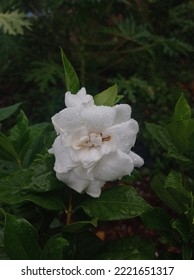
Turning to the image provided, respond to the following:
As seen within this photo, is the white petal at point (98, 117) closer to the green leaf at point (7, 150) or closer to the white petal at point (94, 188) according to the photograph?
the white petal at point (94, 188)

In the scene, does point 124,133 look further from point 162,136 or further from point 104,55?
point 104,55

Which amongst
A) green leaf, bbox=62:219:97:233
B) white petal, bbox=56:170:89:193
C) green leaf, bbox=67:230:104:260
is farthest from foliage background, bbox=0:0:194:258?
white petal, bbox=56:170:89:193

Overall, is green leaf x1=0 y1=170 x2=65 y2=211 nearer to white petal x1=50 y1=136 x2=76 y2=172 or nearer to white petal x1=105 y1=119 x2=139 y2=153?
white petal x1=50 y1=136 x2=76 y2=172

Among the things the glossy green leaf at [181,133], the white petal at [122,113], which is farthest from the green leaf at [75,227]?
the glossy green leaf at [181,133]

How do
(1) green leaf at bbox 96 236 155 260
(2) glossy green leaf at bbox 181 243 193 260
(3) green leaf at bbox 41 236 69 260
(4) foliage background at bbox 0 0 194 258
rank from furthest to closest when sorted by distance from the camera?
(4) foliage background at bbox 0 0 194 258
(2) glossy green leaf at bbox 181 243 193 260
(1) green leaf at bbox 96 236 155 260
(3) green leaf at bbox 41 236 69 260
